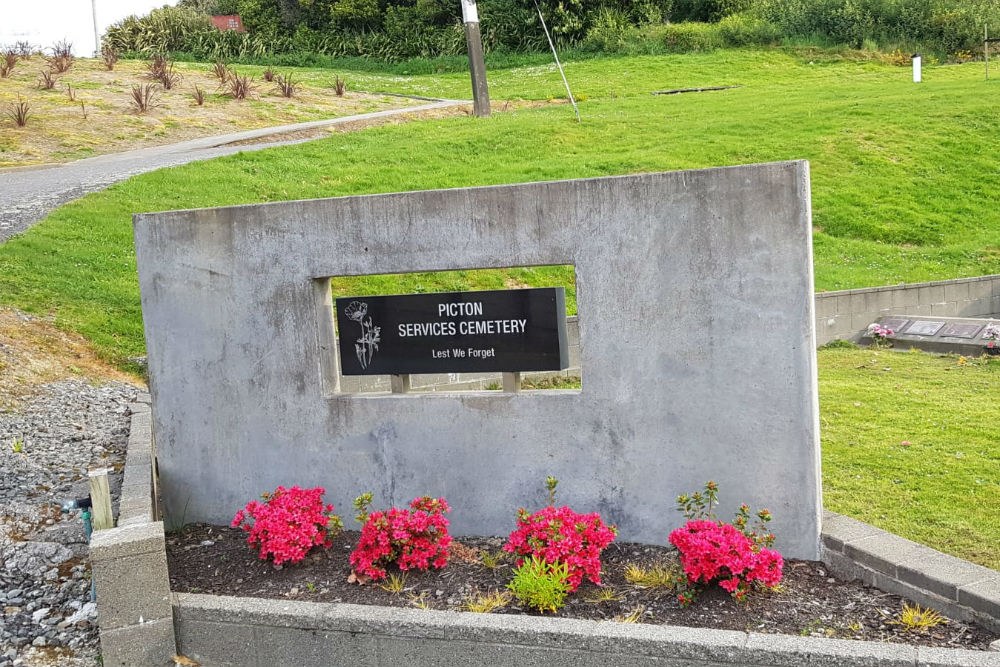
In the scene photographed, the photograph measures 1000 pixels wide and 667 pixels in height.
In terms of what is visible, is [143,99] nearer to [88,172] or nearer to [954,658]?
[88,172]

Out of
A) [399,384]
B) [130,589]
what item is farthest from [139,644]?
[399,384]

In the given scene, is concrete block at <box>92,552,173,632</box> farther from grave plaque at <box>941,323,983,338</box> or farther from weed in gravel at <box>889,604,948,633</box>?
grave plaque at <box>941,323,983,338</box>

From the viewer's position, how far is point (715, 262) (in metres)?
5.27

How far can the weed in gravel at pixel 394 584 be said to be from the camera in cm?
516

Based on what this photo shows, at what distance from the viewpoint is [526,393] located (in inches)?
222

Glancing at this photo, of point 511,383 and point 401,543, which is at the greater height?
point 511,383

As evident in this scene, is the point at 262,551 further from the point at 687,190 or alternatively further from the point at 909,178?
the point at 909,178

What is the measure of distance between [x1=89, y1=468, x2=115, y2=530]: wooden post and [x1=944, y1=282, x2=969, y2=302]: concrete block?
12148 millimetres

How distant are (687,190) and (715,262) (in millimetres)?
430

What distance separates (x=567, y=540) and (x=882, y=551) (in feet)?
5.49

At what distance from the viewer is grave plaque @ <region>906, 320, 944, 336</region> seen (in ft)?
40.7

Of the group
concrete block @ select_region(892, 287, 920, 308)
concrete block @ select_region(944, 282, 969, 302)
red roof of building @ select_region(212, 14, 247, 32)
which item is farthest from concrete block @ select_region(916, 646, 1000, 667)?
red roof of building @ select_region(212, 14, 247, 32)

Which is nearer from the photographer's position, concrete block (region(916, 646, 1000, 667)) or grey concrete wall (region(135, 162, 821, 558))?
concrete block (region(916, 646, 1000, 667))

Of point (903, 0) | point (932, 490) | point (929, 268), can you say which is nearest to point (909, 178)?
point (929, 268)
